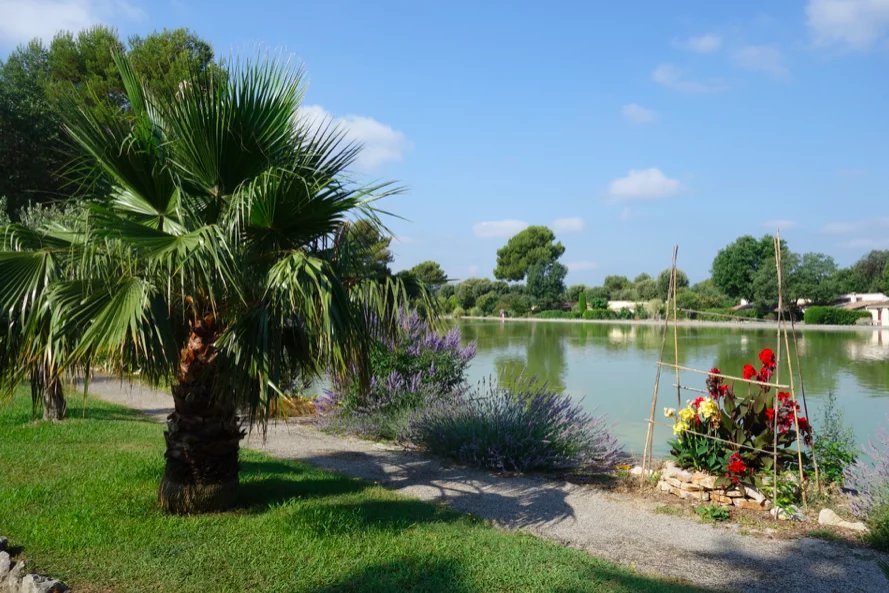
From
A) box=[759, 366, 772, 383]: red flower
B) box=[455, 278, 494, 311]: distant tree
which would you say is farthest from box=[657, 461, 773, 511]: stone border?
box=[455, 278, 494, 311]: distant tree

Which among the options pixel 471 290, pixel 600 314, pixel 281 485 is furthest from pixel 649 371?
pixel 471 290

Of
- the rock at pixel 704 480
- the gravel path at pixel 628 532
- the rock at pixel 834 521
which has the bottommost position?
the gravel path at pixel 628 532

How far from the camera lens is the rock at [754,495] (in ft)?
22.2

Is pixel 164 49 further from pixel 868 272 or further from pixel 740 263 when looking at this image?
pixel 868 272

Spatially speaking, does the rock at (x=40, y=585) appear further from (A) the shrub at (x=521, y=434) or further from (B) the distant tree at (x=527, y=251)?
(B) the distant tree at (x=527, y=251)

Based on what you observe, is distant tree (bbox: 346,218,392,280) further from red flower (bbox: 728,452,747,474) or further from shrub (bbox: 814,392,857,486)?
shrub (bbox: 814,392,857,486)

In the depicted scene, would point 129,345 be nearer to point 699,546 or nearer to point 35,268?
point 35,268

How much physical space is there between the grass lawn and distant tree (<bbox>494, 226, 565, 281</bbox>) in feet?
278

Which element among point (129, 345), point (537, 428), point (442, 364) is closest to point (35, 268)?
point (129, 345)

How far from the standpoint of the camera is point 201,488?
19.2 feet

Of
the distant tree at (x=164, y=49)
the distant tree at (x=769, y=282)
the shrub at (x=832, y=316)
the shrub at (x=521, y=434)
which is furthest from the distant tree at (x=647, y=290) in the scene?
the shrub at (x=521, y=434)

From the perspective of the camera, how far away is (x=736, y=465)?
6770mm

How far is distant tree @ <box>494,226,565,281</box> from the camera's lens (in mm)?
91312

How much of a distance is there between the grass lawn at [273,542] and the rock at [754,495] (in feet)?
8.39
